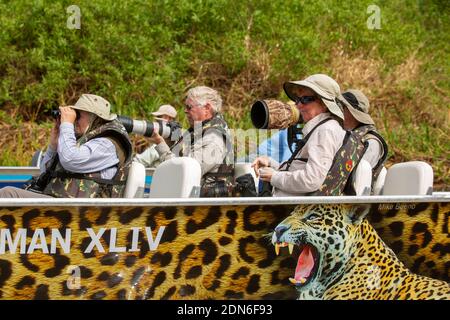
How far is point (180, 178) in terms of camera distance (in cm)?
438

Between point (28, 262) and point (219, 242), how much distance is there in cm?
90

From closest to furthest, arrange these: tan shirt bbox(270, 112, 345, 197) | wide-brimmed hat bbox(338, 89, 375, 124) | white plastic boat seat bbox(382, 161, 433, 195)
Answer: tan shirt bbox(270, 112, 345, 197) < white plastic boat seat bbox(382, 161, 433, 195) < wide-brimmed hat bbox(338, 89, 375, 124)

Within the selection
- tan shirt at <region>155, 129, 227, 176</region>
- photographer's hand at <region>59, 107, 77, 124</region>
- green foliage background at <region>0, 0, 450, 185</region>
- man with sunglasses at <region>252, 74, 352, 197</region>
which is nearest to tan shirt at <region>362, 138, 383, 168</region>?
man with sunglasses at <region>252, 74, 352, 197</region>

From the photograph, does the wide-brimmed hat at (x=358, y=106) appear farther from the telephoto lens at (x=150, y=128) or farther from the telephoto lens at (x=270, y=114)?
the telephoto lens at (x=150, y=128)

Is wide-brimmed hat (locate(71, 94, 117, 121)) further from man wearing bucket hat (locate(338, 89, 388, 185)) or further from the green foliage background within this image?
the green foliage background

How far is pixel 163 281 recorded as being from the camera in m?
4.01

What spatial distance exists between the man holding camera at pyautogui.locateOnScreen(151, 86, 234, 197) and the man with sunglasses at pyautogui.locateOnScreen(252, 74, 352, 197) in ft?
1.57

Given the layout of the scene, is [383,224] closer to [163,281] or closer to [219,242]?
[219,242]

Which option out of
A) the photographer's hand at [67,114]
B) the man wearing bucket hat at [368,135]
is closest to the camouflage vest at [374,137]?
the man wearing bucket hat at [368,135]

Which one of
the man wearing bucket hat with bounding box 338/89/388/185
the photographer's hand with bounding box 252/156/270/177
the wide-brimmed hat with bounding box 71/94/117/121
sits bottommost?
the photographer's hand with bounding box 252/156/270/177

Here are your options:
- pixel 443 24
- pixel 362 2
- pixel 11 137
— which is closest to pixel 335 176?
pixel 11 137

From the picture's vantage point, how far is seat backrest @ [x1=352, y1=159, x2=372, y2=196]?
4.51 m

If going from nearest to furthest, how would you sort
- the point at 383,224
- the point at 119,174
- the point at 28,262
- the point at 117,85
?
the point at 28,262
the point at 383,224
the point at 119,174
the point at 117,85
